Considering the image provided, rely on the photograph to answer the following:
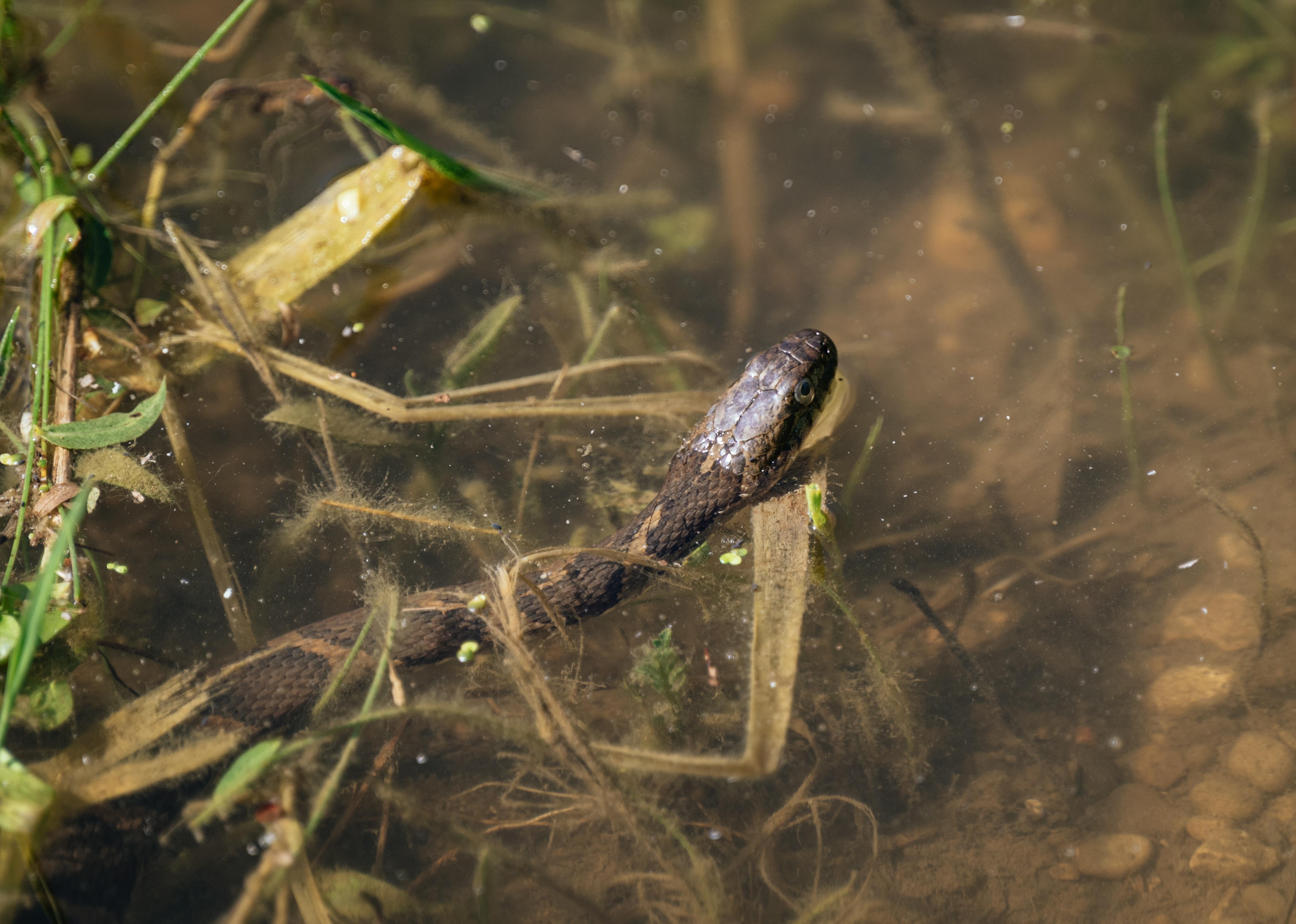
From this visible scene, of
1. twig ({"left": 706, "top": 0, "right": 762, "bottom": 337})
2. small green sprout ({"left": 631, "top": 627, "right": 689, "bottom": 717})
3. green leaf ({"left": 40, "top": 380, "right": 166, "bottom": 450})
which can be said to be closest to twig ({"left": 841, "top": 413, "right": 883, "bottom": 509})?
twig ({"left": 706, "top": 0, "right": 762, "bottom": 337})

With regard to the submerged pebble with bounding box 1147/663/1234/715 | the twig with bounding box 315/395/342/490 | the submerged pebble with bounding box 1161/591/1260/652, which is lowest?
the submerged pebble with bounding box 1147/663/1234/715

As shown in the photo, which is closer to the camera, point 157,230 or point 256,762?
point 256,762

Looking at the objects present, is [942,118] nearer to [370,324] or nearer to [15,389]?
[370,324]

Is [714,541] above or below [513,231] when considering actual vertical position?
below

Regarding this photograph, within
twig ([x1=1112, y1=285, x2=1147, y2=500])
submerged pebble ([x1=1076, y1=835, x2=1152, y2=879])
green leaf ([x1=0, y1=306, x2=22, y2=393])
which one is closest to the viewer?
submerged pebble ([x1=1076, y1=835, x2=1152, y2=879])

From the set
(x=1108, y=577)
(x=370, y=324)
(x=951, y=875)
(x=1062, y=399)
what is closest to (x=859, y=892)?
(x=951, y=875)

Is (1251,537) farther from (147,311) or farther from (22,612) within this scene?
(147,311)

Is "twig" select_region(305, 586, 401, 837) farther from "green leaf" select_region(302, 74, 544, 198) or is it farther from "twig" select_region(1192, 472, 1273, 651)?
"twig" select_region(1192, 472, 1273, 651)
